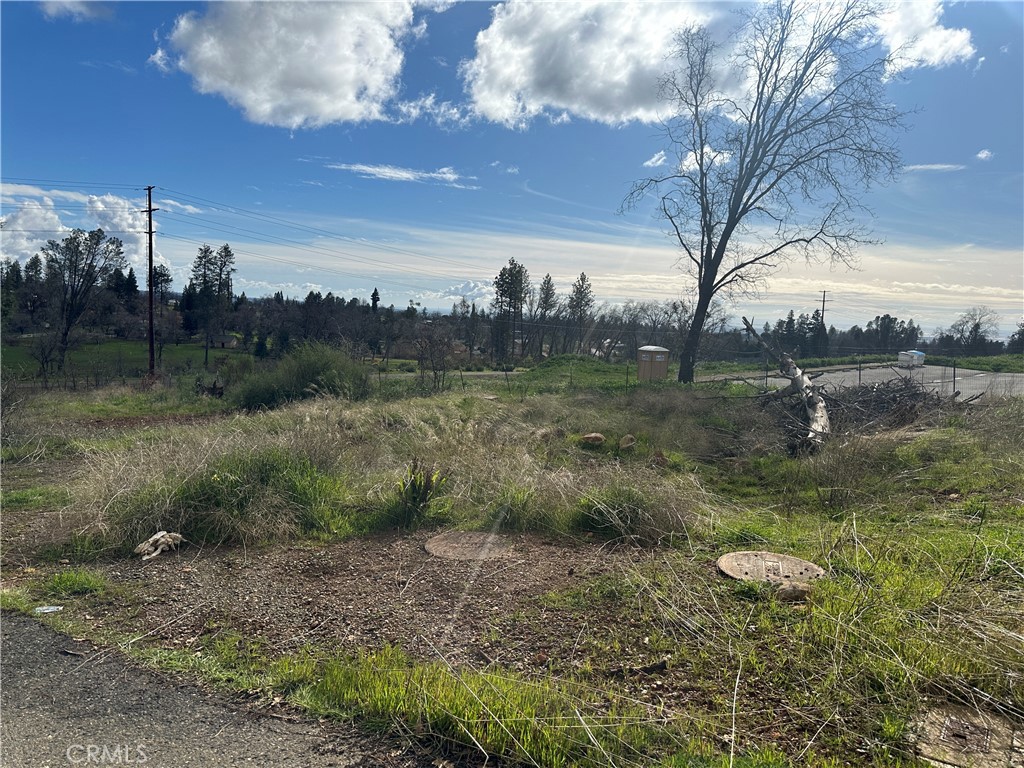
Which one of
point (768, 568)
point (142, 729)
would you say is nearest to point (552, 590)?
point (768, 568)

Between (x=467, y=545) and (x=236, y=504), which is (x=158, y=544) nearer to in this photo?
(x=236, y=504)

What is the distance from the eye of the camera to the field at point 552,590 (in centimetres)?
293

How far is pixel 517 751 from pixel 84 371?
28.3 metres

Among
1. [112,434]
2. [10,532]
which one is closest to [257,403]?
[112,434]

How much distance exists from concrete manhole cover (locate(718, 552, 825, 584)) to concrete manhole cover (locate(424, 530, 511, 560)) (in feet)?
6.52

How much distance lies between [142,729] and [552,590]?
2.68 meters

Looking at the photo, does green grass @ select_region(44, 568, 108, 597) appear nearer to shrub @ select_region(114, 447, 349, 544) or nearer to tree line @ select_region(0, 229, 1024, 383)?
shrub @ select_region(114, 447, 349, 544)

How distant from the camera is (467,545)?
565cm

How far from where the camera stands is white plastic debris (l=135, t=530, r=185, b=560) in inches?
213

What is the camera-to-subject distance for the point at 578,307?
48.7 m

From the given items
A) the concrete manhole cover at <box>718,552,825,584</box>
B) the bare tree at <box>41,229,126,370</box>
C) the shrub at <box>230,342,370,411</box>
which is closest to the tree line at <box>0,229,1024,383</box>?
the bare tree at <box>41,229,126,370</box>

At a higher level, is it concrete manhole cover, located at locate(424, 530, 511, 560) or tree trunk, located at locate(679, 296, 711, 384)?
tree trunk, located at locate(679, 296, 711, 384)

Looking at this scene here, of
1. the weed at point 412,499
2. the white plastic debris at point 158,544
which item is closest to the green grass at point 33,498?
the white plastic debris at point 158,544

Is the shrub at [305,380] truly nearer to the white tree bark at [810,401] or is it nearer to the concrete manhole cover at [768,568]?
the white tree bark at [810,401]
